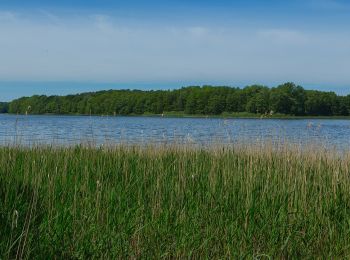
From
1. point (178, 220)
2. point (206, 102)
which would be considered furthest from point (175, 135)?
point (206, 102)

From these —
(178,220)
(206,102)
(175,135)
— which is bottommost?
Answer: (178,220)

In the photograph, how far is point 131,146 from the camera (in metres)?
10.4

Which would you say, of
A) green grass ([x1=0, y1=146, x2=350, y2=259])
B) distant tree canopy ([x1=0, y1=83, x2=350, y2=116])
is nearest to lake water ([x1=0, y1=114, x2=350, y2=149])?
green grass ([x1=0, y1=146, x2=350, y2=259])

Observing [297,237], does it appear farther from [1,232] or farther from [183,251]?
[1,232]

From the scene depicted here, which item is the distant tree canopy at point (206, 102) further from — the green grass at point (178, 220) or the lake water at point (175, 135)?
the green grass at point (178, 220)

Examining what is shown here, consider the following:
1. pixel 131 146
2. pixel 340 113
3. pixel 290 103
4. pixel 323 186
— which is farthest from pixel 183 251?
pixel 340 113

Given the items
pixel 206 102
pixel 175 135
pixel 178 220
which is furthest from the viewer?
pixel 206 102

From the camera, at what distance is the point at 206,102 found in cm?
6500

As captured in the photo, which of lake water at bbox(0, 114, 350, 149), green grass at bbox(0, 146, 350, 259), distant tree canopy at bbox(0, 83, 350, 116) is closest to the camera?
green grass at bbox(0, 146, 350, 259)

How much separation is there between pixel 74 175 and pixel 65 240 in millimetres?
2295

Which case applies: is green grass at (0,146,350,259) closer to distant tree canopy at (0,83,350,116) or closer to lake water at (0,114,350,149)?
lake water at (0,114,350,149)

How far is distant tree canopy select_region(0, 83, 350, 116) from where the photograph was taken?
54.7 m

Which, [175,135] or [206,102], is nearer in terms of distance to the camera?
[175,135]

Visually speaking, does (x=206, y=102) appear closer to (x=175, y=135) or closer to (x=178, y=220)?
(x=175, y=135)
